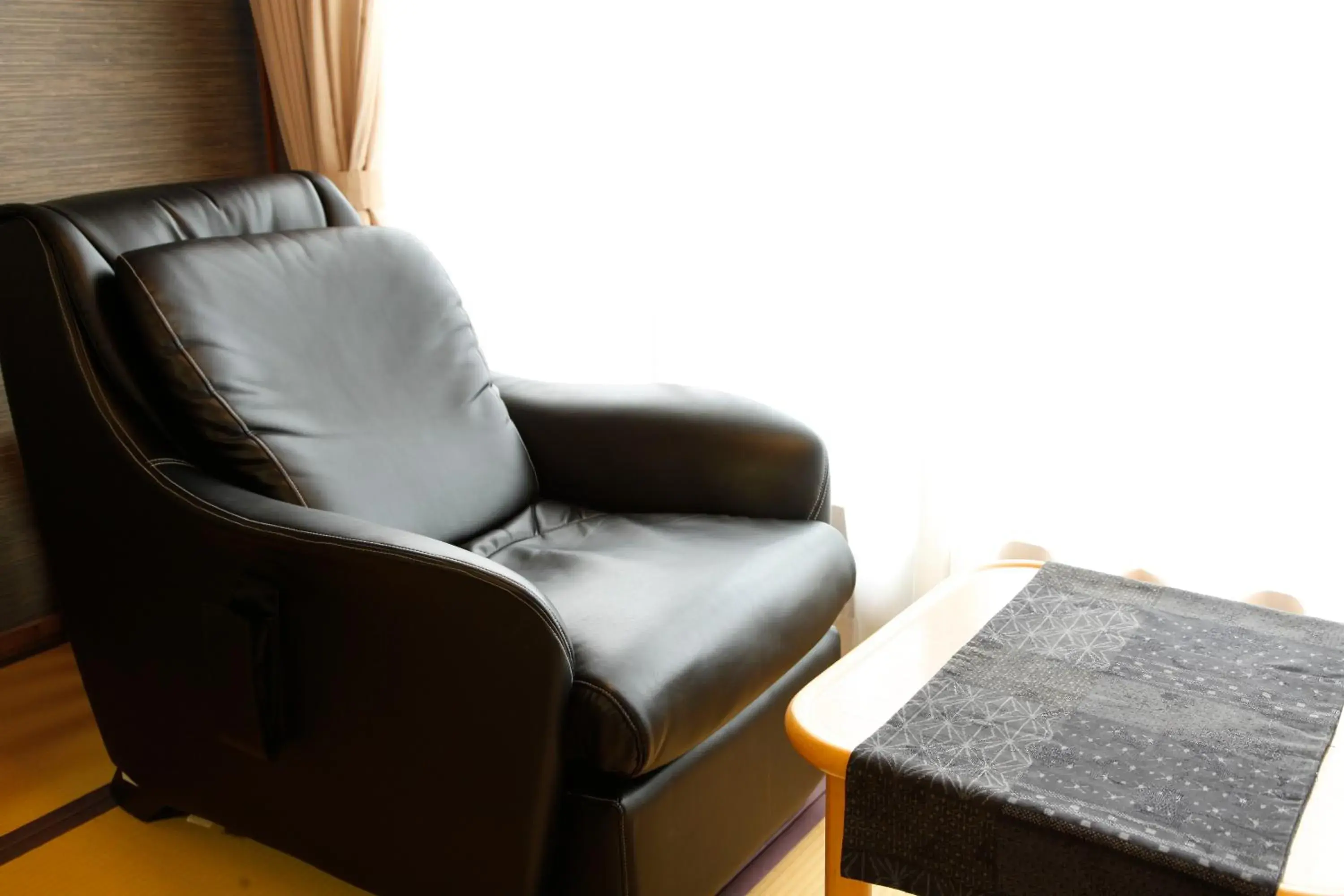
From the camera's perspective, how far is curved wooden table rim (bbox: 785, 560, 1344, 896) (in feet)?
3.32

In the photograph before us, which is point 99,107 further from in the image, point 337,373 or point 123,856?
point 123,856

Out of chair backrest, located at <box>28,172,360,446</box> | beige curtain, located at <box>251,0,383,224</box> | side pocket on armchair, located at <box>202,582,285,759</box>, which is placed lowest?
side pocket on armchair, located at <box>202,582,285,759</box>

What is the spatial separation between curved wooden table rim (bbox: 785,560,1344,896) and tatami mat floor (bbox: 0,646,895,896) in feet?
1.60

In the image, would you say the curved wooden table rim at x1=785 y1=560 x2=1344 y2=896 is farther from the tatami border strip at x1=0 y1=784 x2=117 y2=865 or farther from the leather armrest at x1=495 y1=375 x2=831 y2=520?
the tatami border strip at x1=0 y1=784 x2=117 y2=865

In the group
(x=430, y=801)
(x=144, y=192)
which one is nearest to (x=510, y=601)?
(x=430, y=801)

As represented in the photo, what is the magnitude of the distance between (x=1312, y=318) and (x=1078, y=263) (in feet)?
1.16

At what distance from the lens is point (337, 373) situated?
181 cm

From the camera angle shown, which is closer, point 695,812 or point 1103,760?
point 1103,760

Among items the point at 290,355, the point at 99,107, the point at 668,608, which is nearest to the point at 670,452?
the point at 668,608

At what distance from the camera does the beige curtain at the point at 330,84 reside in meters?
2.48

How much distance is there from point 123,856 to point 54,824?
0.17m

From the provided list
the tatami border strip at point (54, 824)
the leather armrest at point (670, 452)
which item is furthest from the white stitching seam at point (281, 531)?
the tatami border strip at point (54, 824)

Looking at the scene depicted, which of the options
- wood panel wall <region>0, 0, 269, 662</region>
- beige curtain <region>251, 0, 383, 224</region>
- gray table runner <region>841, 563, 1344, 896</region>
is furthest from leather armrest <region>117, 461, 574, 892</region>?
beige curtain <region>251, 0, 383, 224</region>

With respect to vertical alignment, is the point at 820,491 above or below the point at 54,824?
above
